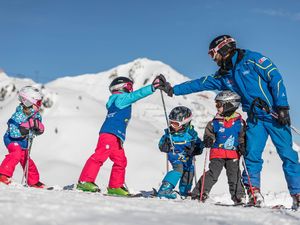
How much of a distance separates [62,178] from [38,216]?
15979mm

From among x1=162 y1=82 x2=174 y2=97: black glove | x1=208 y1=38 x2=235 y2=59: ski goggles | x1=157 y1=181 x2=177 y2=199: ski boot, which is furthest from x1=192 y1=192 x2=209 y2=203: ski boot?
x1=208 y1=38 x2=235 y2=59: ski goggles

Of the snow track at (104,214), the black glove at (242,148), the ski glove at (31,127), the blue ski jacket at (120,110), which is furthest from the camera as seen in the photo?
the ski glove at (31,127)

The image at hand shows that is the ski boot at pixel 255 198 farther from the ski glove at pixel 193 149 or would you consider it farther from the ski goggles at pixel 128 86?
the ski goggles at pixel 128 86

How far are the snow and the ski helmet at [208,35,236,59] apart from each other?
261 cm

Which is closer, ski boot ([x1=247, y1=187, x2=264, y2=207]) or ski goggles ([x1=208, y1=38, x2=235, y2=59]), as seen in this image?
ski boot ([x1=247, y1=187, x2=264, y2=207])

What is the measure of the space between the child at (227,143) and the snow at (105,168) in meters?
1.55

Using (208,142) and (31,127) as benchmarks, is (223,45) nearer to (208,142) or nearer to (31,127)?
(208,142)

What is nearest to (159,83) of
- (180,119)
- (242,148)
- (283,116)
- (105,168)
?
(180,119)

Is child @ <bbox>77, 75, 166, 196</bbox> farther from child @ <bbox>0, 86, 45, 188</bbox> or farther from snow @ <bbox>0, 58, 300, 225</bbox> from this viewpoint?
child @ <bbox>0, 86, 45, 188</bbox>

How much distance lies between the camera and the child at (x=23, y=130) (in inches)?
311

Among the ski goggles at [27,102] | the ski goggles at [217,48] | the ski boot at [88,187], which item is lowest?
the ski boot at [88,187]

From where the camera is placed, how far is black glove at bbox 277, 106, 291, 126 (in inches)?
250

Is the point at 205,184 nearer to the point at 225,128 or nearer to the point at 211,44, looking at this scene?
the point at 225,128

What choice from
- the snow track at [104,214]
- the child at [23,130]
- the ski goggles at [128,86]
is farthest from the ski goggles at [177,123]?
the snow track at [104,214]
